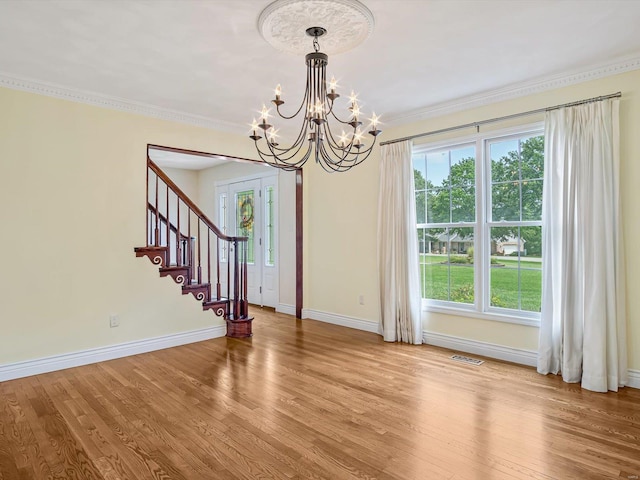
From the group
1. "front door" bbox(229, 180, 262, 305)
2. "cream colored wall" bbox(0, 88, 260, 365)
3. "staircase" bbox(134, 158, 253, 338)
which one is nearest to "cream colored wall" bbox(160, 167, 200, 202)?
"front door" bbox(229, 180, 262, 305)

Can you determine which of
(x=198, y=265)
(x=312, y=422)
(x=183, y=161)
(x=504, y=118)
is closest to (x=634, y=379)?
(x=504, y=118)

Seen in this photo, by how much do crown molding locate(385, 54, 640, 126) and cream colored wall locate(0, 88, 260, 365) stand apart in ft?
9.29

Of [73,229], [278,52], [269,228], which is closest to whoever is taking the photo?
[278,52]

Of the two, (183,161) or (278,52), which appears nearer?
(278,52)

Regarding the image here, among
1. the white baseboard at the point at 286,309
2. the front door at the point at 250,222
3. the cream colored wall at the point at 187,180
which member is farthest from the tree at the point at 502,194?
the cream colored wall at the point at 187,180

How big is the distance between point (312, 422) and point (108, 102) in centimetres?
378

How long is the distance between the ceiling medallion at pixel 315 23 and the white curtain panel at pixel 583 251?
2.16m

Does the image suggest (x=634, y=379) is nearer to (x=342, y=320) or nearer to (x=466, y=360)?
(x=466, y=360)

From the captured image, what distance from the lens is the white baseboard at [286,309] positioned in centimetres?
649

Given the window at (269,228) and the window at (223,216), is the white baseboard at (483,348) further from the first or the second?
the window at (223,216)

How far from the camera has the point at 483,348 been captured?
4.22 metres

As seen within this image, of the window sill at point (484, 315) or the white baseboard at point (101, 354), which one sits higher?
the window sill at point (484, 315)

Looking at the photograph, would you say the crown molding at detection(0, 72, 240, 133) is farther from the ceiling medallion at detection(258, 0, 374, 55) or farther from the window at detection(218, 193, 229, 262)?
the window at detection(218, 193, 229, 262)

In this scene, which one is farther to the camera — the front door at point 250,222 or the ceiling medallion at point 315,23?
the front door at point 250,222
